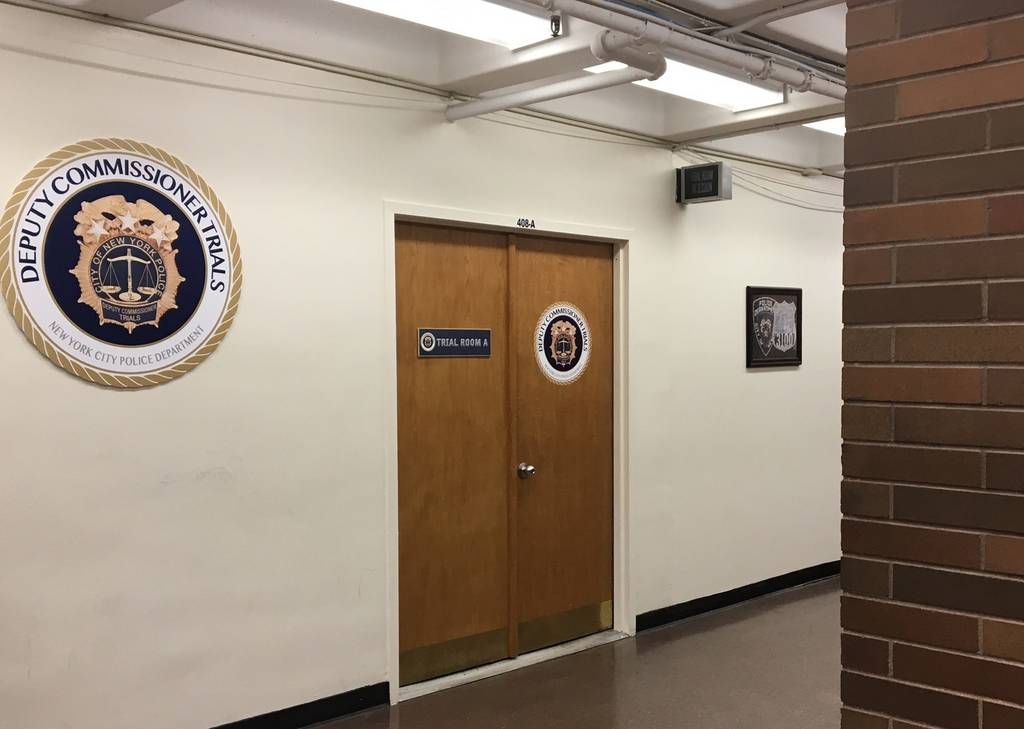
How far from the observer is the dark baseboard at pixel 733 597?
511 cm

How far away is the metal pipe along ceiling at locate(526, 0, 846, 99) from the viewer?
3.06m

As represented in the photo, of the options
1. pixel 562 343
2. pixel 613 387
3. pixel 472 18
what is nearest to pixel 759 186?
pixel 613 387

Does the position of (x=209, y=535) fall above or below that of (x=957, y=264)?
below

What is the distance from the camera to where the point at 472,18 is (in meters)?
3.30

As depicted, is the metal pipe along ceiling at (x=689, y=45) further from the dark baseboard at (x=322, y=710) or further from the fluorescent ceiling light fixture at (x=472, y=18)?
the dark baseboard at (x=322, y=710)

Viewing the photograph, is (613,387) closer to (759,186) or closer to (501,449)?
(501,449)

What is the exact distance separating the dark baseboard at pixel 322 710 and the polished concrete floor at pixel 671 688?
1.8 inches

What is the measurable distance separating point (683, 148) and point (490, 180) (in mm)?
1406

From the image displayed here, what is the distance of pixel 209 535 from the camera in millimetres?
3441

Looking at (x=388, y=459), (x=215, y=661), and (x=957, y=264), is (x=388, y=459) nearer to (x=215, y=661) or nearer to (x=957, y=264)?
(x=215, y=661)

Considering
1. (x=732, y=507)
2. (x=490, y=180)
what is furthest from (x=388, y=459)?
(x=732, y=507)

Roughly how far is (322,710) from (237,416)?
4.10 feet

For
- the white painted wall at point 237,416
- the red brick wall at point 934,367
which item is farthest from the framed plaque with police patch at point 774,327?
the red brick wall at point 934,367

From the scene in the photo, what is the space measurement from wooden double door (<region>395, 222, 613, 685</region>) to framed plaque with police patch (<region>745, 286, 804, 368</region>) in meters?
1.09
